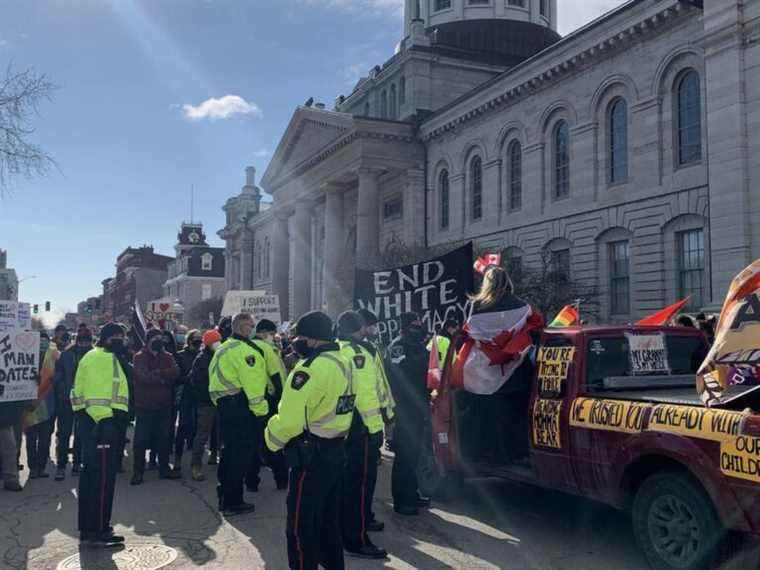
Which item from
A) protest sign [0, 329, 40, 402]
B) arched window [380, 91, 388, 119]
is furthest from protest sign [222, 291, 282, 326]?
arched window [380, 91, 388, 119]

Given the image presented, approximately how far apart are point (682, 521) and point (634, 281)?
2044 cm

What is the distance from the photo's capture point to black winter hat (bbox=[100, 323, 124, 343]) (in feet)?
22.1

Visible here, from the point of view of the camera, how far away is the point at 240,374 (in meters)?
7.44

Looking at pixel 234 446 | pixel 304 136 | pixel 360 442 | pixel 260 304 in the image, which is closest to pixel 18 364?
pixel 234 446

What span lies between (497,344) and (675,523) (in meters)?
2.24

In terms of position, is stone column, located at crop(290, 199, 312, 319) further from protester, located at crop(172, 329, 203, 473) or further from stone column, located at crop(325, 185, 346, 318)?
protester, located at crop(172, 329, 203, 473)

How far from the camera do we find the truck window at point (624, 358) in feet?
20.0

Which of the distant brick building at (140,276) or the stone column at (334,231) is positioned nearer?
the stone column at (334,231)

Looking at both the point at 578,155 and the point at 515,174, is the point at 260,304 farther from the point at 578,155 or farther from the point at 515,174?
the point at 515,174

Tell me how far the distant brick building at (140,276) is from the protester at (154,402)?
110 meters

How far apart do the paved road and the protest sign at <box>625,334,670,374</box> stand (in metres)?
1.46

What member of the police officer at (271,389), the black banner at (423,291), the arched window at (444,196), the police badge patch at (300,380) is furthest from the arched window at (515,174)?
the police badge patch at (300,380)

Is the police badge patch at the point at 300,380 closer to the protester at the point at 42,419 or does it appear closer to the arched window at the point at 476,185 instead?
the protester at the point at 42,419

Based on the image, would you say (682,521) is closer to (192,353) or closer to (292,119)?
(192,353)
